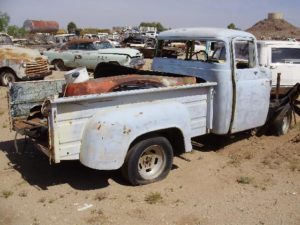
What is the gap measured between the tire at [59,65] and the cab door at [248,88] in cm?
1283

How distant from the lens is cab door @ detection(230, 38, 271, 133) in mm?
6211

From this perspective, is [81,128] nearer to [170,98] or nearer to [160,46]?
[170,98]

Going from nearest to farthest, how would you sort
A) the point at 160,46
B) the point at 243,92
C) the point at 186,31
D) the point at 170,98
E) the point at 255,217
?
the point at 255,217 → the point at 170,98 → the point at 243,92 → the point at 186,31 → the point at 160,46

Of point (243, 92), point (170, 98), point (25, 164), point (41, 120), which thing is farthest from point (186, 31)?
point (25, 164)

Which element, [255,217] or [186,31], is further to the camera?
[186,31]

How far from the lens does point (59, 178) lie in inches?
216

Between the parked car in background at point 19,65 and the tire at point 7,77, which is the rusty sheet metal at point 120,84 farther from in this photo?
the tire at point 7,77

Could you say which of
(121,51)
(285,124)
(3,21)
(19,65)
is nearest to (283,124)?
(285,124)

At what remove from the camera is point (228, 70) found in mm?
6012

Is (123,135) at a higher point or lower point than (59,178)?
higher

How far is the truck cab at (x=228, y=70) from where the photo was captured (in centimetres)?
603

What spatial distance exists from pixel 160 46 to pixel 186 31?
654 millimetres

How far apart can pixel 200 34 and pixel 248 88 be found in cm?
112

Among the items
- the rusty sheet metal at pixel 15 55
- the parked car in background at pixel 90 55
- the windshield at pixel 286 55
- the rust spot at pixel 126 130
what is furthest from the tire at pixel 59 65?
the rust spot at pixel 126 130
